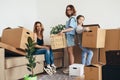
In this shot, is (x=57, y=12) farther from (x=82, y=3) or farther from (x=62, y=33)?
(x=62, y=33)

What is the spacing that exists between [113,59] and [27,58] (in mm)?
1762

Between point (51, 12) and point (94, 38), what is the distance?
1867mm

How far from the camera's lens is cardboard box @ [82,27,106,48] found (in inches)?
161

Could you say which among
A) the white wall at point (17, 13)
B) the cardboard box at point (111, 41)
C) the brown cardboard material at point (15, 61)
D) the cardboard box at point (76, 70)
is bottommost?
the cardboard box at point (76, 70)

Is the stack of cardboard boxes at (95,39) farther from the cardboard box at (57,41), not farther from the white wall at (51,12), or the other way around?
the white wall at (51,12)

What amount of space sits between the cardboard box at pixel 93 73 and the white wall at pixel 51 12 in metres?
1.73

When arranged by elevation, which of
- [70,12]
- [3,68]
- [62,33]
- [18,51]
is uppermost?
[70,12]

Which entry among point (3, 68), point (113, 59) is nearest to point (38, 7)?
point (3, 68)

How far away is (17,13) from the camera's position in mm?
5152

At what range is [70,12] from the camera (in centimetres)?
444

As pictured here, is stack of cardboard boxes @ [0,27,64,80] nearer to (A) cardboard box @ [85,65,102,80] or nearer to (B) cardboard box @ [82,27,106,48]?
(B) cardboard box @ [82,27,106,48]

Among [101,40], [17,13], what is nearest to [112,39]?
[101,40]

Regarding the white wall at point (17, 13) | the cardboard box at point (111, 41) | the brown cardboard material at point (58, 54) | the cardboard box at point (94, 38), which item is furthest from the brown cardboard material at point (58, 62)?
the white wall at point (17, 13)

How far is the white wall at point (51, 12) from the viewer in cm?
475
